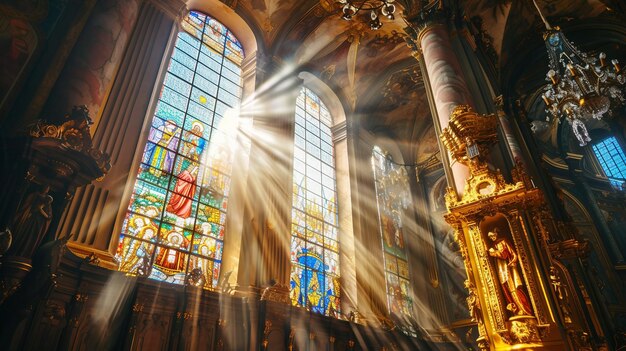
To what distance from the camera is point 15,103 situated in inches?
182

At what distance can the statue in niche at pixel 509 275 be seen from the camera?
4262mm

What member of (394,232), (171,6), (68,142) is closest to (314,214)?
(394,232)

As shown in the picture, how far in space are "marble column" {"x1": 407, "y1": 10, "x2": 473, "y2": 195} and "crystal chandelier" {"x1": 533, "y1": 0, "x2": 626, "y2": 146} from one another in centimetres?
241

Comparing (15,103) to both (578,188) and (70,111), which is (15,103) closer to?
(70,111)

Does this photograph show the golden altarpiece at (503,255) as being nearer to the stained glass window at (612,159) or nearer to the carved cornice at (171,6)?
the carved cornice at (171,6)

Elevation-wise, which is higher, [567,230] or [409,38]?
[409,38]

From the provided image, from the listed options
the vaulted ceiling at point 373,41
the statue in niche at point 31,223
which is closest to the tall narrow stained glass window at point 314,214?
the vaulted ceiling at point 373,41

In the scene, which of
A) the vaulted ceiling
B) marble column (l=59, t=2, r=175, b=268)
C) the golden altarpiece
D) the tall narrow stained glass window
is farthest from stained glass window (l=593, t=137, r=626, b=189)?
marble column (l=59, t=2, r=175, b=268)

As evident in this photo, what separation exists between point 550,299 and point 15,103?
20.3ft

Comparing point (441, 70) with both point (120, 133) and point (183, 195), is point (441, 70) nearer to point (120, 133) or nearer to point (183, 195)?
point (183, 195)

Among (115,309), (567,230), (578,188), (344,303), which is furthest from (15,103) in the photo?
(578,188)

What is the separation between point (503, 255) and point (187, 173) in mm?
5137

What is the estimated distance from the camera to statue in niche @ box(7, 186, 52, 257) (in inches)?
131

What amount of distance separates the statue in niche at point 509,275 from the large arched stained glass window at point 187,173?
3920 millimetres
